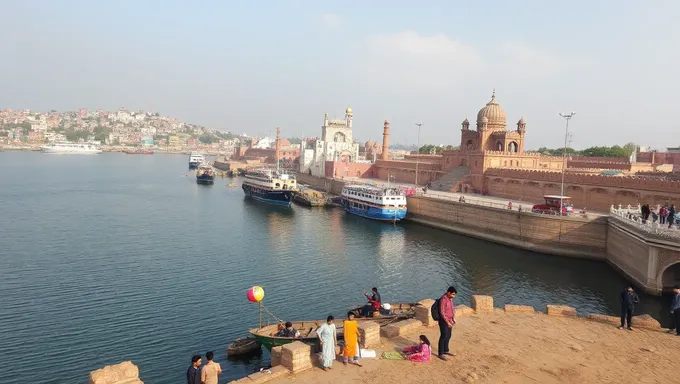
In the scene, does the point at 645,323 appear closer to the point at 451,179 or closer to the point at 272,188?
the point at 451,179

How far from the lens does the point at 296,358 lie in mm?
12633

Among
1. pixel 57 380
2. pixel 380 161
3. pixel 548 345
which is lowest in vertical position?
pixel 57 380

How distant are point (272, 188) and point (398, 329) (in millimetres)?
62245

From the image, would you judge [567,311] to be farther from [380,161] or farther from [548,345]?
[380,161]

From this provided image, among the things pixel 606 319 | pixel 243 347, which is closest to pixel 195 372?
pixel 243 347

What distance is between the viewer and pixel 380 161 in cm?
9856

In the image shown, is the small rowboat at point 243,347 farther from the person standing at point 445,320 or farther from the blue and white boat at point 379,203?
the blue and white boat at point 379,203

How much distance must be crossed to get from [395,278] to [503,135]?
45.1 meters

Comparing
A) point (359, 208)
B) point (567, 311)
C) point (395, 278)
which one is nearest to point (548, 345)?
point (567, 311)

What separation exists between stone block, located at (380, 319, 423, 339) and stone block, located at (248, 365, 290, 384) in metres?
4.01

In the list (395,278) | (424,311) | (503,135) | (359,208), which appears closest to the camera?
(424,311)

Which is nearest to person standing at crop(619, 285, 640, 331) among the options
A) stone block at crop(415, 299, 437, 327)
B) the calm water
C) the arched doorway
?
stone block at crop(415, 299, 437, 327)

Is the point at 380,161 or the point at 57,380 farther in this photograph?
the point at 380,161

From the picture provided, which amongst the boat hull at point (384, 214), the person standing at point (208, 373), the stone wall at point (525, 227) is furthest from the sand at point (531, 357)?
the boat hull at point (384, 214)
